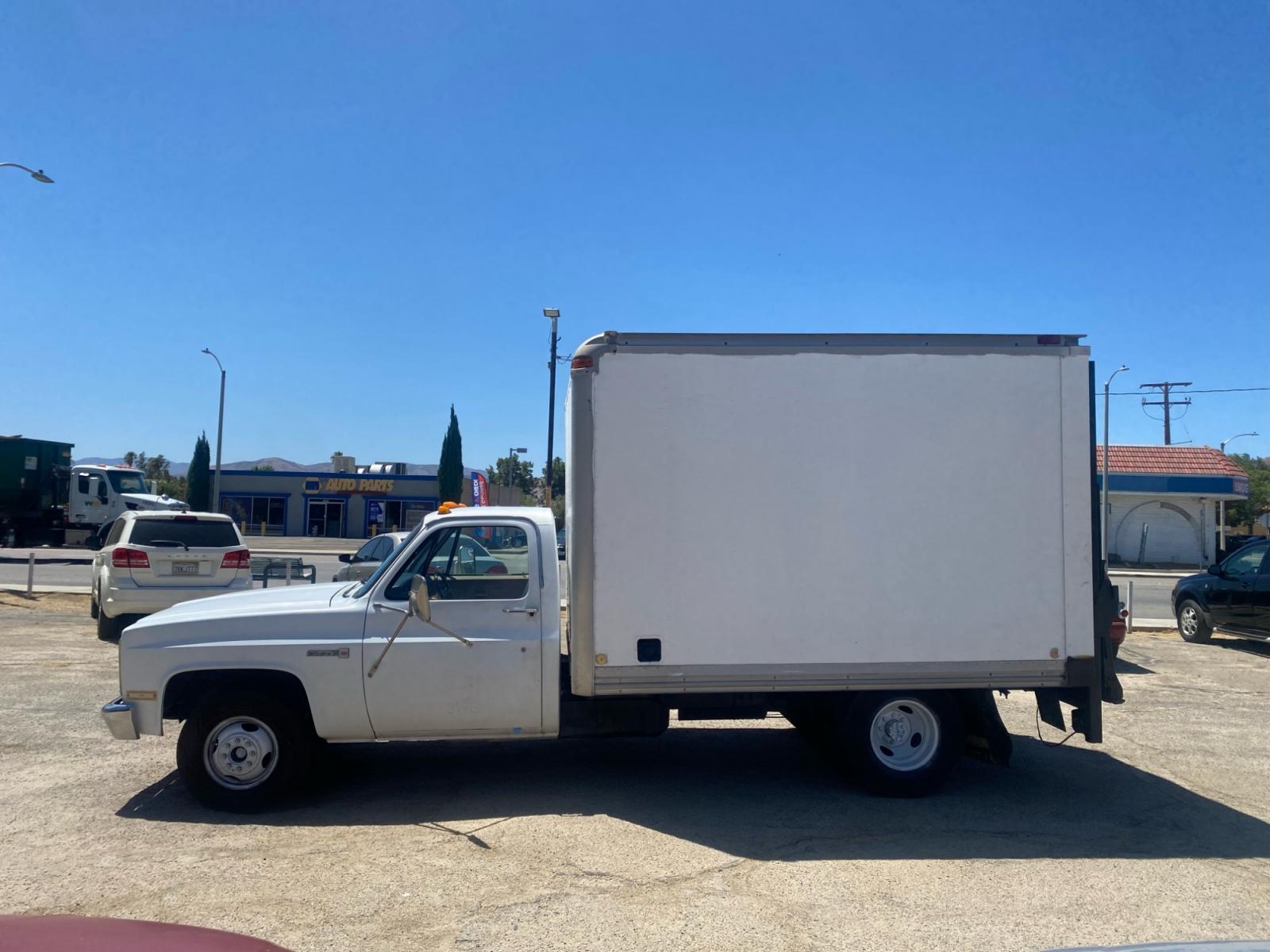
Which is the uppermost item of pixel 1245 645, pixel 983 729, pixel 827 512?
pixel 827 512

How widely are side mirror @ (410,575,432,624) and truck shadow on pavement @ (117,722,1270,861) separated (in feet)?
4.15

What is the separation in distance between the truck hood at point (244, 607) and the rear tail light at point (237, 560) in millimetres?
6928

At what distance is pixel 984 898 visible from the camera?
4699 mm

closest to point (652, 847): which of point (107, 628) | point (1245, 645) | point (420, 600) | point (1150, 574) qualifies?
point (420, 600)

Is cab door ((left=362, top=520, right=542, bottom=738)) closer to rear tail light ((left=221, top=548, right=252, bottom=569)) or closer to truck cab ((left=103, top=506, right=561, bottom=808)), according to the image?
truck cab ((left=103, top=506, right=561, bottom=808))

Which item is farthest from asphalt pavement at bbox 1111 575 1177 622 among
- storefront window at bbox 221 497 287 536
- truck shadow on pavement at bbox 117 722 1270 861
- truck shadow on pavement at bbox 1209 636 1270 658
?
storefront window at bbox 221 497 287 536

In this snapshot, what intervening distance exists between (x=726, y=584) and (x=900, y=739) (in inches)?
65.9

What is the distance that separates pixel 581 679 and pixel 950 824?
95.6 inches

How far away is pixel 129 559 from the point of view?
12.5 m

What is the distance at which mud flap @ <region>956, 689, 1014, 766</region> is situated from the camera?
6.27 metres

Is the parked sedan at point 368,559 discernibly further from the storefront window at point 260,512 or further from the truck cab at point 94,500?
the storefront window at point 260,512

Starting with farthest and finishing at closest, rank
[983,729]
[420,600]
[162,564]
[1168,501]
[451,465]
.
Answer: [451,465], [1168,501], [162,564], [983,729], [420,600]

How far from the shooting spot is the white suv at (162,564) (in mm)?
12477

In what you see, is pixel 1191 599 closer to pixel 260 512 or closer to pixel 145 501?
pixel 145 501
